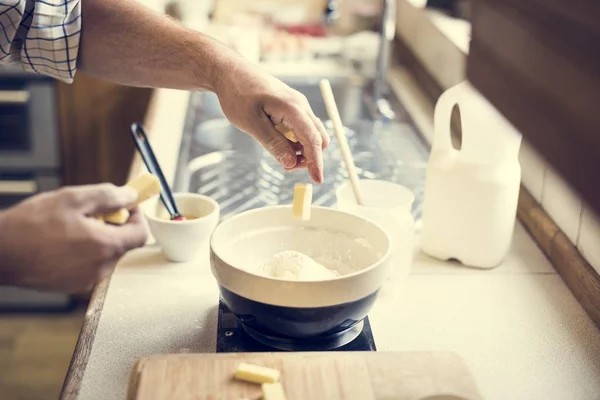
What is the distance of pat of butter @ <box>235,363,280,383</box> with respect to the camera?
90 centimetres

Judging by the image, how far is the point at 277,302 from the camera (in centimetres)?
97

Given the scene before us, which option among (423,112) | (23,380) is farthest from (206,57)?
(23,380)

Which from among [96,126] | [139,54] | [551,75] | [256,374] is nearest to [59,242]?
[256,374]

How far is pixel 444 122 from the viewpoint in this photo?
131 cm

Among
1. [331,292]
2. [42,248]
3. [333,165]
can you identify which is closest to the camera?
[42,248]

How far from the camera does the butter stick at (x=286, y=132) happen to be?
116cm

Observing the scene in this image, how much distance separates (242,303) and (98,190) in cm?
24

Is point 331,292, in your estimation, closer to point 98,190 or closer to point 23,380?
point 98,190

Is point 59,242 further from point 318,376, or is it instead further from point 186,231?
point 186,231

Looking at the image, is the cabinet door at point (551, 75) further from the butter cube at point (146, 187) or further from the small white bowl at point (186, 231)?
the small white bowl at point (186, 231)

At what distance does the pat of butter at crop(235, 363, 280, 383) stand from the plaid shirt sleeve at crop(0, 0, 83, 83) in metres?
0.72

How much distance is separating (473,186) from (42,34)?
751mm

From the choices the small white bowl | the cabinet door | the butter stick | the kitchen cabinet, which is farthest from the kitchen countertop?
the kitchen cabinet

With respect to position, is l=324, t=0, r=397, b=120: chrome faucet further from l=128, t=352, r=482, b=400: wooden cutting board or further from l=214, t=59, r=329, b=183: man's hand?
l=128, t=352, r=482, b=400: wooden cutting board
